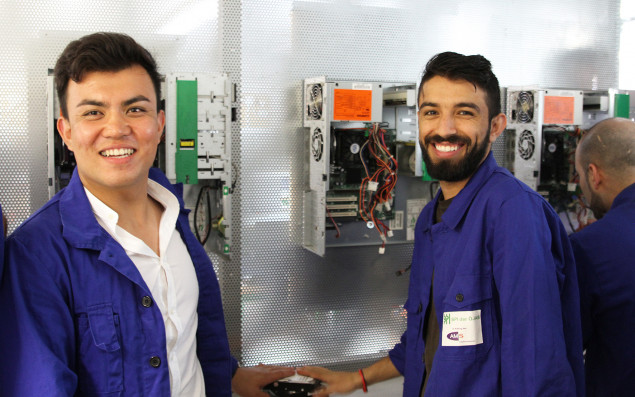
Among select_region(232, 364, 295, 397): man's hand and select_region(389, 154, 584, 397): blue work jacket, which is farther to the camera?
select_region(232, 364, 295, 397): man's hand

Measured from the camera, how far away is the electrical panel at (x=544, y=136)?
4191 mm

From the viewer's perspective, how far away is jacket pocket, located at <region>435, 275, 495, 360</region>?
1587 mm

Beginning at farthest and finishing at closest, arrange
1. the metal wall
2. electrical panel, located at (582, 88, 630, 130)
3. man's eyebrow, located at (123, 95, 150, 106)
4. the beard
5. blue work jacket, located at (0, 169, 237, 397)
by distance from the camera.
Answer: electrical panel, located at (582, 88, 630, 130)
the metal wall
the beard
man's eyebrow, located at (123, 95, 150, 106)
blue work jacket, located at (0, 169, 237, 397)

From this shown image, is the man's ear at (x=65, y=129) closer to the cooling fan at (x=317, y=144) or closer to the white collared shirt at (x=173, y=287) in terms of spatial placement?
the white collared shirt at (x=173, y=287)

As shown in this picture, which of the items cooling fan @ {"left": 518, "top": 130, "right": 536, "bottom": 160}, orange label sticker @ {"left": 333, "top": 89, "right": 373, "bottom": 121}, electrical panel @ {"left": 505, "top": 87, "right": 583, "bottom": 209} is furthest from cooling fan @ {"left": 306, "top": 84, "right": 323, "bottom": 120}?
cooling fan @ {"left": 518, "top": 130, "right": 536, "bottom": 160}

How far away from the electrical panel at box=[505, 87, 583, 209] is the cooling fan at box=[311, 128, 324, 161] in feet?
4.97

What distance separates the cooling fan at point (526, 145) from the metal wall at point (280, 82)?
57 cm

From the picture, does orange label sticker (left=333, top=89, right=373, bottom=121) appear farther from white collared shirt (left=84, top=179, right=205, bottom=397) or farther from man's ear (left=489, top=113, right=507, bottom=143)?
white collared shirt (left=84, top=179, right=205, bottom=397)

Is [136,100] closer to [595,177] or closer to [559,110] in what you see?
[595,177]

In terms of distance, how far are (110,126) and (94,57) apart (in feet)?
0.54

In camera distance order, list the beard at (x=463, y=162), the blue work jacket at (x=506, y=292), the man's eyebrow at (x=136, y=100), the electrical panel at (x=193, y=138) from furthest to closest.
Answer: the electrical panel at (x=193, y=138)
the beard at (x=463, y=162)
the blue work jacket at (x=506, y=292)
the man's eyebrow at (x=136, y=100)

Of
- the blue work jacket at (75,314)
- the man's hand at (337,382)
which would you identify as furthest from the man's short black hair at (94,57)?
the man's hand at (337,382)

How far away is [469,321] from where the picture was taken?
158 cm

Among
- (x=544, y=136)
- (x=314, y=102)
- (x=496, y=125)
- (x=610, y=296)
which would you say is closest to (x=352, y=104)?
(x=314, y=102)
